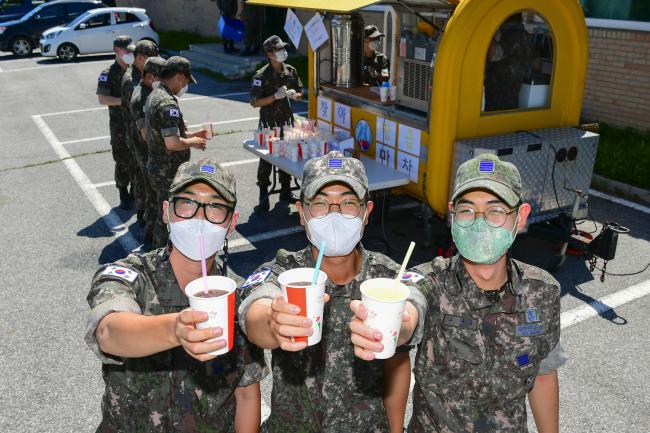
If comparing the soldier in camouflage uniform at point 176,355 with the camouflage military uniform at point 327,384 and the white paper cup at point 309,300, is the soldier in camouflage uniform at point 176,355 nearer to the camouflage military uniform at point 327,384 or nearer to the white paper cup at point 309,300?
the camouflage military uniform at point 327,384

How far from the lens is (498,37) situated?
6105 millimetres

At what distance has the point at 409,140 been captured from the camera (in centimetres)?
661

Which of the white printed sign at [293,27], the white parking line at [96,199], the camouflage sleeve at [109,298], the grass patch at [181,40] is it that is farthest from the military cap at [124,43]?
the grass patch at [181,40]

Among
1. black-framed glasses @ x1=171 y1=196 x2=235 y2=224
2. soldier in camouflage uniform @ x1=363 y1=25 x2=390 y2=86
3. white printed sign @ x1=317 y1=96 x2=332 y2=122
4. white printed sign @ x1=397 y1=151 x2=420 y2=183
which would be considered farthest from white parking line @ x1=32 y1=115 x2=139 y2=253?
black-framed glasses @ x1=171 y1=196 x2=235 y2=224

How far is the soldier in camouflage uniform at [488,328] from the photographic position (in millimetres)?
2592

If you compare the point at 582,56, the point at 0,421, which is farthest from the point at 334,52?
the point at 0,421

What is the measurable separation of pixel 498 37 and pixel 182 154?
360cm

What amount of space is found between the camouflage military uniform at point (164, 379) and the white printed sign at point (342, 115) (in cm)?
546

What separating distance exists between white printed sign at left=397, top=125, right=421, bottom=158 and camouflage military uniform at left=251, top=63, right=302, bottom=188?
8.05 feet

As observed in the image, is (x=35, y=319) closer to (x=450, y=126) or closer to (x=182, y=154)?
(x=182, y=154)

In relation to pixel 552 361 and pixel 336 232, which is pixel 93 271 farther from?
pixel 552 361

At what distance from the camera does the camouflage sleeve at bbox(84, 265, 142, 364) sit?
216 centimetres

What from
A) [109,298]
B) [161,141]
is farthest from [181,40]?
[109,298]

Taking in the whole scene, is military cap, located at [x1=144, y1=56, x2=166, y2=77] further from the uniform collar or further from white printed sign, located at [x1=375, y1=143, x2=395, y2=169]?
the uniform collar
